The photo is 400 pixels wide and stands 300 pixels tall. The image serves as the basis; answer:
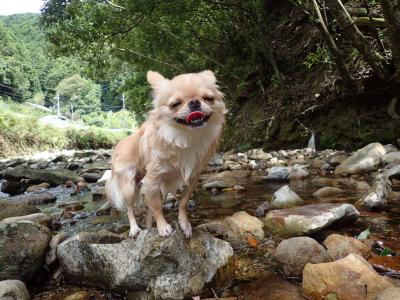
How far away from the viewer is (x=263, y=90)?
13.8 m

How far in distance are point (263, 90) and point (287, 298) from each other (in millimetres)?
11822

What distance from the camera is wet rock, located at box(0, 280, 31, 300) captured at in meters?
2.54

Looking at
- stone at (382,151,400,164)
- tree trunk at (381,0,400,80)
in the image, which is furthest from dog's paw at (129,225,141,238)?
stone at (382,151,400,164)

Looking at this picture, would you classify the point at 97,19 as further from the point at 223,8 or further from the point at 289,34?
the point at 289,34

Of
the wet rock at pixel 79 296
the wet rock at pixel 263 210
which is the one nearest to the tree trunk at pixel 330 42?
the wet rock at pixel 263 210

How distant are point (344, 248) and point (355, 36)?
503 cm

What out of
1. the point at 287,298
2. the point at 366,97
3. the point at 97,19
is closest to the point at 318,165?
the point at 366,97

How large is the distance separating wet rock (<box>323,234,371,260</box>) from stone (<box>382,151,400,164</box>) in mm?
4272

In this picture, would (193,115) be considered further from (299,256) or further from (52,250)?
(52,250)

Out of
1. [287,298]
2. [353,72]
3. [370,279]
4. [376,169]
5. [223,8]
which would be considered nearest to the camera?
[370,279]

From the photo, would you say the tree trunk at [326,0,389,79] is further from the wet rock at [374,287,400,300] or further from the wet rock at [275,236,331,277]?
the wet rock at [374,287,400,300]

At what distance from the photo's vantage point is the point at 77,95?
8488 cm

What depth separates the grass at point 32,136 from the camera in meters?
18.7

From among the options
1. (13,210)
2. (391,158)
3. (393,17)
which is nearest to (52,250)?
(13,210)
